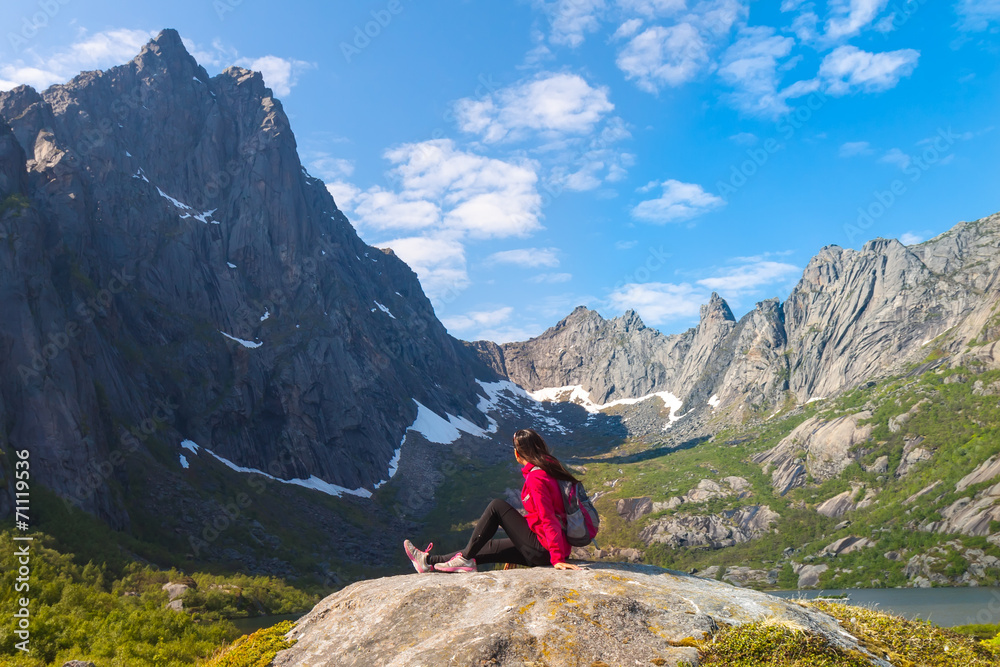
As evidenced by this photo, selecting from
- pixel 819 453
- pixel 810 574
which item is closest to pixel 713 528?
pixel 810 574

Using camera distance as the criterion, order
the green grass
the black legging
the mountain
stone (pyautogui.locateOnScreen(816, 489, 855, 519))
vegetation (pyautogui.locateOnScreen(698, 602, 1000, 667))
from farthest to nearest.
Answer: stone (pyautogui.locateOnScreen(816, 489, 855, 519)) < the green grass < the mountain < the black legging < vegetation (pyautogui.locateOnScreen(698, 602, 1000, 667))

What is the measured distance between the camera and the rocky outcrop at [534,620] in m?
7.53

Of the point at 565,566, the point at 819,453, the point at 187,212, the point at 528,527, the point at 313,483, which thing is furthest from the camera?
the point at 819,453

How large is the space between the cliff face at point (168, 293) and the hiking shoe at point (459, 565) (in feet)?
297

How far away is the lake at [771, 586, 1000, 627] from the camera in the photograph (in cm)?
7781

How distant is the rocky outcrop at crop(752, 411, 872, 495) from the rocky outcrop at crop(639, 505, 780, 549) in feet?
50.9

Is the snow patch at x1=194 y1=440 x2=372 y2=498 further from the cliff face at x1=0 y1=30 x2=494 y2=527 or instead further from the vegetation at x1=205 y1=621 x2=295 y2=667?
the vegetation at x1=205 y1=621 x2=295 y2=667

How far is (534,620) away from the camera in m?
8.00

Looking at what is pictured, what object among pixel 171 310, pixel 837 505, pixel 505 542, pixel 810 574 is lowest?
pixel 810 574

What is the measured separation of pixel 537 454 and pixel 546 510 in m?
0.99

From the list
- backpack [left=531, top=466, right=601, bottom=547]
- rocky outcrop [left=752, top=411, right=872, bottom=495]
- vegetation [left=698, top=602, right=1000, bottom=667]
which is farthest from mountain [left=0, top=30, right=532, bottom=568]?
rocky outcrop [left=752, top=411, right=872, bottom=495]

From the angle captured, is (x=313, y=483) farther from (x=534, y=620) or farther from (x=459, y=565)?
(x=534, y=620)

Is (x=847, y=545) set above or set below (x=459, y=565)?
below

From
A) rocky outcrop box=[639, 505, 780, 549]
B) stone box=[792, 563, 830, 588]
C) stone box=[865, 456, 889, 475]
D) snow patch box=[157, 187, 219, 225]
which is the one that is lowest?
stone box=[792, 563, 830, 588]
